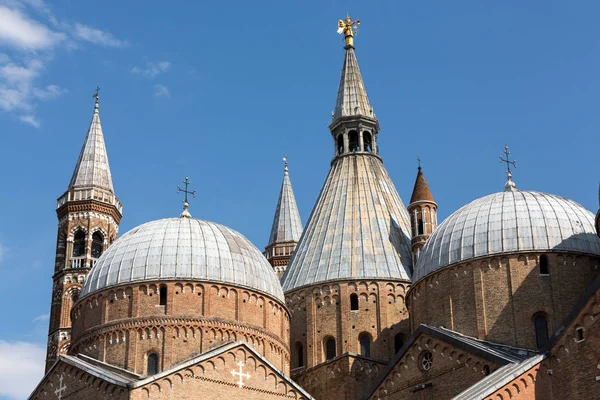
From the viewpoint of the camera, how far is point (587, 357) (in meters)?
27.6

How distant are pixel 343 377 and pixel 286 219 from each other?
20.6 metres

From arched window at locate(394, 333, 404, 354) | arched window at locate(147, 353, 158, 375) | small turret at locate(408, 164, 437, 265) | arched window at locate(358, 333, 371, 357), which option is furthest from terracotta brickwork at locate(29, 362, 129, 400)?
small turret at locate(408, 164, 437, 265)

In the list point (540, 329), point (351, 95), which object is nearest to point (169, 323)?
point (540, 329)

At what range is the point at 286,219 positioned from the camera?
58.3 meters

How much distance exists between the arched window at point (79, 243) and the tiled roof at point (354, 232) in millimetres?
14942

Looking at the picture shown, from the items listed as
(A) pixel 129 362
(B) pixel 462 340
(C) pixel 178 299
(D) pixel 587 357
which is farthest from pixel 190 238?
(D) pixel 587 357

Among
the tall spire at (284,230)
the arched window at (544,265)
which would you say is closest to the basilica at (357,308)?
the arched window at (544,265)

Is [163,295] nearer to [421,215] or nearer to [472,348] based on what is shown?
[472,348]

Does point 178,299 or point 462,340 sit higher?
point 178,299

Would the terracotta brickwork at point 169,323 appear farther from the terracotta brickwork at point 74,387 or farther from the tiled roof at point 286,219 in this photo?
the tiled roof at point 286,219

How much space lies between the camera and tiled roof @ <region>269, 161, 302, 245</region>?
57781mm

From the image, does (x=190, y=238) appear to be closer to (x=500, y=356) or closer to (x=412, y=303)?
(x=412, y=303)

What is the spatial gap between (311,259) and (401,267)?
3.95 m

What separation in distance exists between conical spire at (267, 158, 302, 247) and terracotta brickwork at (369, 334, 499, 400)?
24959mm
